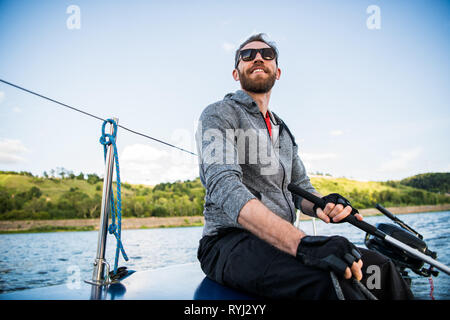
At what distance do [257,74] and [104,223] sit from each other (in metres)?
1.59

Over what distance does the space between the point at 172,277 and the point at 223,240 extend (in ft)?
2.20

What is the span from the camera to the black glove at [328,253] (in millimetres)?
1112

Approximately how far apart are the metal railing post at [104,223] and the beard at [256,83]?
1092 millimetres

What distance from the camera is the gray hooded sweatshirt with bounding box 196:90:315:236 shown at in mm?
1519

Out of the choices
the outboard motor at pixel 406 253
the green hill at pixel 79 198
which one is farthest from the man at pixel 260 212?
the green hill at pixel 79 198

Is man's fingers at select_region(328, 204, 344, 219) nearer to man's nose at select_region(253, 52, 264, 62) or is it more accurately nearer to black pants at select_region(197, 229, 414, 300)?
black pants at select_region(197, 229, 414, 300)

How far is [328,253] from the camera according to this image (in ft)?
3.79

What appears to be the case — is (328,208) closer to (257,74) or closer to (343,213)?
(343,213)

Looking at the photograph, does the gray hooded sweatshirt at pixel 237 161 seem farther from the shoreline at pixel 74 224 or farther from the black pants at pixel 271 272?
the shoreline at pixel 74 224

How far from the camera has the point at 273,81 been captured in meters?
2.38

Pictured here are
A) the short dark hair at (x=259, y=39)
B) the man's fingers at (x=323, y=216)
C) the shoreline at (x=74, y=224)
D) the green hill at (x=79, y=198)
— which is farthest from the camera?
the green hill at (x=79, y=198)

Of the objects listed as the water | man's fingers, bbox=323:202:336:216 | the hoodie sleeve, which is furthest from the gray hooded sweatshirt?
the water
